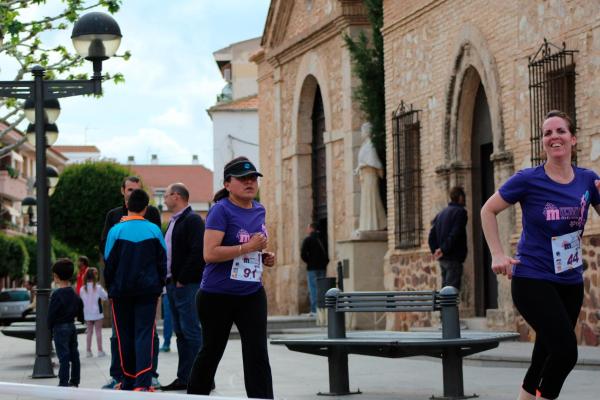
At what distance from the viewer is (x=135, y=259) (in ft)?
36.2

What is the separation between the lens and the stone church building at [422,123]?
1759cm

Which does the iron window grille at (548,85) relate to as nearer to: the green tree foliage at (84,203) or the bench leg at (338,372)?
the bench leg at (338,372)

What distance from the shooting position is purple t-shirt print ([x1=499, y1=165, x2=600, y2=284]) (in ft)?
25.6

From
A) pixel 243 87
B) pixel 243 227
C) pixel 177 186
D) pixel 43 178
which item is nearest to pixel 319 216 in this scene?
pixel 43 178

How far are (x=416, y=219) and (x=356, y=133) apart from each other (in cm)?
458

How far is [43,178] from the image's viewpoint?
593 inches

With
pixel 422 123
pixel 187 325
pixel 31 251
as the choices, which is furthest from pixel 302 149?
pixel 31 251

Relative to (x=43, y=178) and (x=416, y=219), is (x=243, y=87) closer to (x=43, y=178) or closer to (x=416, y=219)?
(x=416, y=219)

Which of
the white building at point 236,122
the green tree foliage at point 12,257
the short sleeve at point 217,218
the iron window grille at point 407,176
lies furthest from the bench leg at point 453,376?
the green tree foliage at point 12,257

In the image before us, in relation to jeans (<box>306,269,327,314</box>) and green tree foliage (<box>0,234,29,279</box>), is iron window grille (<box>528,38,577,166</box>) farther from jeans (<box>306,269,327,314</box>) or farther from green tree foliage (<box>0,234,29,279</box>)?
green tree foliage (<box>0,234,29,279</box>)

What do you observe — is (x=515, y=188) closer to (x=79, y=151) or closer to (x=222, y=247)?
(x=222, y=247)

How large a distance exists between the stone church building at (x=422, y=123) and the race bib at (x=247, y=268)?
8143mm

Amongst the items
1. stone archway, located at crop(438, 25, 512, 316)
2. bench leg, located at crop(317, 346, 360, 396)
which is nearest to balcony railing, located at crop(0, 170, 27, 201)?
stone archway, located at crop(438, 25, 512, 316)

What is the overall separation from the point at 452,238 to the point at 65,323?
24.4ft
